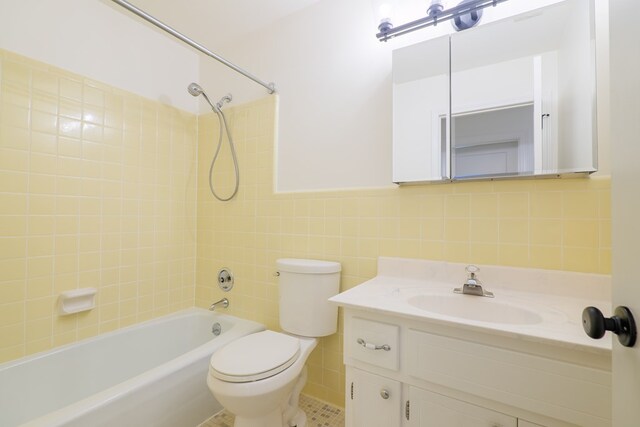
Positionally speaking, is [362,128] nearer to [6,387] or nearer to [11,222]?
[11,222]

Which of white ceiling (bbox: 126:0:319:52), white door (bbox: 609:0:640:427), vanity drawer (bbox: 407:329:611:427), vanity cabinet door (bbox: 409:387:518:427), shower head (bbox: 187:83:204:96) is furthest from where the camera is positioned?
shower head (bbox: 187:83:204:96)

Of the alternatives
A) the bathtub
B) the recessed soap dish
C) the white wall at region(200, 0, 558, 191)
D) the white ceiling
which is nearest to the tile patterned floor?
the bathtub

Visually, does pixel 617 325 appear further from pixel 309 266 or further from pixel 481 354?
pixel 309 266

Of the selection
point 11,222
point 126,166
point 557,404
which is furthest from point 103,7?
point 557,404

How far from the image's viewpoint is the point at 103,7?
5.52ft

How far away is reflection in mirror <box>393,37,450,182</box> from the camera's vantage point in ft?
4.23

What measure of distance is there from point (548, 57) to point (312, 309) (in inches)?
59.1

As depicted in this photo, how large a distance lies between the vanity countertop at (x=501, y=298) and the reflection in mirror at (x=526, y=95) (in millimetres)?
421

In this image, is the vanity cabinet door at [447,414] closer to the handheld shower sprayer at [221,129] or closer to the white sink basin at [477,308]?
the white sink basin at [477,308]

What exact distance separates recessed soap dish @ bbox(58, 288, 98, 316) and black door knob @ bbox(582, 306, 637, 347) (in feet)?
6.93

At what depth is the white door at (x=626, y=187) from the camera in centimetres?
44

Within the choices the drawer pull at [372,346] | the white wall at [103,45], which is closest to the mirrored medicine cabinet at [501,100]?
the drawer pull at [372,346]

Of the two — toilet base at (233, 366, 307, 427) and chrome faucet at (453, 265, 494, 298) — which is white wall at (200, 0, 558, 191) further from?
toilet base at (233, 366, 307, 427)

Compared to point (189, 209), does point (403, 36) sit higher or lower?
higher
